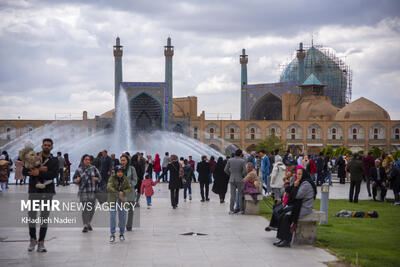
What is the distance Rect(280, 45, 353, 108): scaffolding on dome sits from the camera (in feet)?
233

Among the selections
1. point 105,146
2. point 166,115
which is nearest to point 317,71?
point 166,115

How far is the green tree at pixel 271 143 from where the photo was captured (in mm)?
56906

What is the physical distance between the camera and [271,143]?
57312mm

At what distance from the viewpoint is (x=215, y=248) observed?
791 centimetres

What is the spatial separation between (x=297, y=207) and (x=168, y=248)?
2.07 metres

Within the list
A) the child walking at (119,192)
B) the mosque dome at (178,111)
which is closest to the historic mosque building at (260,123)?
the mosque dome at (178,111)

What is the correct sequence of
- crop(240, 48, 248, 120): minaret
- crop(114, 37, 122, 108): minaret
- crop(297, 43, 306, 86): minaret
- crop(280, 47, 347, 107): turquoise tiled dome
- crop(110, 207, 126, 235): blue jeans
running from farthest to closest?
crop(280, 47, 347, 107): turquoise tiled dome
crop(240, 48, 248, 120): minaret
crop(297, 43, 306, 86): minaret
crop(114, 37, 122, 108): minaret
crop(110, 207, 126, 235): blue jeans

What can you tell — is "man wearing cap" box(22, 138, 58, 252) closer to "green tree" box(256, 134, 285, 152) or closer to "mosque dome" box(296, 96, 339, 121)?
"green tree" box(256, 134, 285, 152)

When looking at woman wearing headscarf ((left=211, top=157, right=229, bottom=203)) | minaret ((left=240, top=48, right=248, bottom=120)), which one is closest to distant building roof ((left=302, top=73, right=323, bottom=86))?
minaret ((left=240, top=48, right=248, bottom=120))

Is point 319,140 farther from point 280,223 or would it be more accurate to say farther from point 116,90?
point 280,223

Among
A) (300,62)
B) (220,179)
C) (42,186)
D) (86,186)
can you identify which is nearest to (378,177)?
(220,179)

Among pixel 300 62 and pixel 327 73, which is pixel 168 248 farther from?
pixel 327 73

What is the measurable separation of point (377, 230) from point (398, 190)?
5082mm

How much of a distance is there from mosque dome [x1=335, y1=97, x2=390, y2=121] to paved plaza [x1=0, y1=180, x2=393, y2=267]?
174 feet
